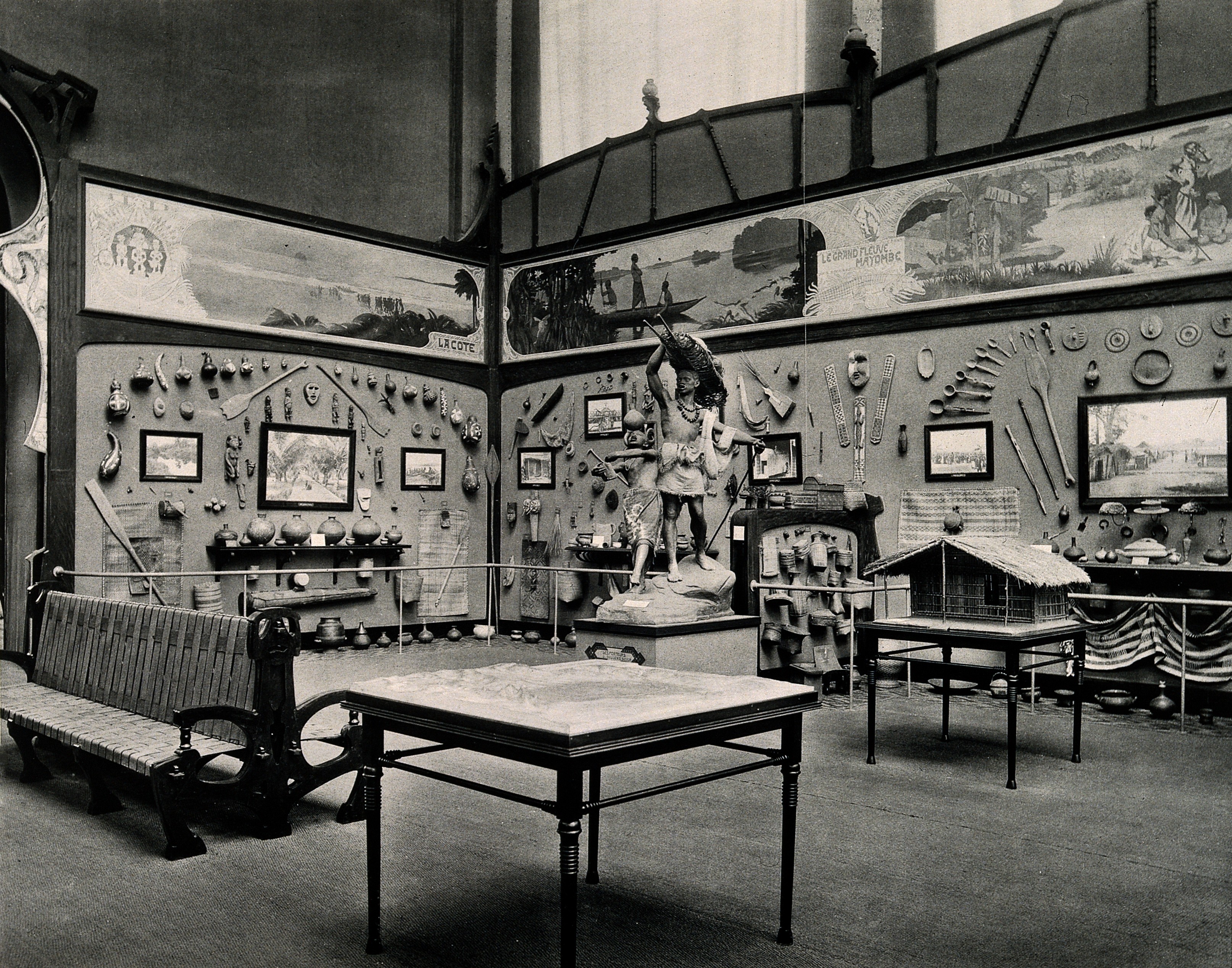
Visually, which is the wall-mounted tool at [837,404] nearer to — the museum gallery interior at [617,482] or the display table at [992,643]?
the museum gallery interior at [617,482]

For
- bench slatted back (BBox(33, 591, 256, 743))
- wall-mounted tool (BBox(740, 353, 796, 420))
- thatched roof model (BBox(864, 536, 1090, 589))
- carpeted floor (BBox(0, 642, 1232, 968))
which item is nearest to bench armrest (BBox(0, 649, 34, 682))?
bench slatted back (BBox(33, 591, 256, 743))

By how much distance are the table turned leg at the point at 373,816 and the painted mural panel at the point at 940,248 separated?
8219mm

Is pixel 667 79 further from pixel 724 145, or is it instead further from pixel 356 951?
pixel 356 951

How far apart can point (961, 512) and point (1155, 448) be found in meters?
1.80

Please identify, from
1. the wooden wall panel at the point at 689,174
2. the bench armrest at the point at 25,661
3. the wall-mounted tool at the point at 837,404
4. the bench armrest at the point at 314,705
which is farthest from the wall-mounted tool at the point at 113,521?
the wall-mounted tool at the point at 837,404

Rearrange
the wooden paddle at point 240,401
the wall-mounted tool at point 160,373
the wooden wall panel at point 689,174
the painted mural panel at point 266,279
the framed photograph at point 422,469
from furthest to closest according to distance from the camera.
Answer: the framed photograph at point 422,469
the wooden wall panel at point 689,174
the wooden paddle at point 240,401
the wall-mounted tool at point 160,373
the painted mural panel at point 266,279

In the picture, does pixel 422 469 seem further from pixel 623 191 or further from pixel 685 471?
pixel 685 471

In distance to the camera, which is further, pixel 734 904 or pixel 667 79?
pixel 667 79

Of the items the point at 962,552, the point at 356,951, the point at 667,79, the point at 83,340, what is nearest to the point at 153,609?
the point at 356,951

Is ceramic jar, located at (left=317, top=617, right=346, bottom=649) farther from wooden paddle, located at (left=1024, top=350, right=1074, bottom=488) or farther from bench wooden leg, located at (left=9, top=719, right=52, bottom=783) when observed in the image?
wooden paddle, located at (left=1024, top=350, right=1074, bottom=488)

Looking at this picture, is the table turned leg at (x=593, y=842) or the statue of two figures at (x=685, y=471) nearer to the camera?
the table turned leg at (x=593, y=842)

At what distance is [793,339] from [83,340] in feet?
24.3

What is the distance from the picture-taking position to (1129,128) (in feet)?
30.6

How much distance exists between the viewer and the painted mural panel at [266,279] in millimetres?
10938
